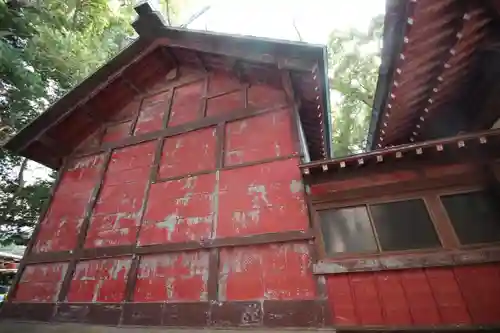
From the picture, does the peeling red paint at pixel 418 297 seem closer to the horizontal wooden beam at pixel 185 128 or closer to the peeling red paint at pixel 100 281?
the horizontal wooden beam at pixel 185 128

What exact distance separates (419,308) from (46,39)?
1332 centimetres

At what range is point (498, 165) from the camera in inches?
156

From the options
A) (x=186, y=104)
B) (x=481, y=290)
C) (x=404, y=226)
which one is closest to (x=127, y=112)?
(x=186, y=104)

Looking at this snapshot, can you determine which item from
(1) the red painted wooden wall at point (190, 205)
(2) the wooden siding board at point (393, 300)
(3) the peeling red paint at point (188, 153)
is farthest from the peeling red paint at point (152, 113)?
(2) the wooden siding board at point (393, 300)

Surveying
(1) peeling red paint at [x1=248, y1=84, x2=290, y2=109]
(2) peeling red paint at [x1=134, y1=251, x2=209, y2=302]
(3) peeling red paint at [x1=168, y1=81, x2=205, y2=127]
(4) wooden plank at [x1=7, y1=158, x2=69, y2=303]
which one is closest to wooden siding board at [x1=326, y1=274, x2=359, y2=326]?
(2) peeling red paint at [x1=134, y1=251, x2=209, y2=302]

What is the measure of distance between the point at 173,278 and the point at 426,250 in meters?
3.94

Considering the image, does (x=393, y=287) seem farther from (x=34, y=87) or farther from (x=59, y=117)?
(x=34, y=87)

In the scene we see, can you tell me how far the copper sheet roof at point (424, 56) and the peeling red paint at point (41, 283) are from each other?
22.9 ft

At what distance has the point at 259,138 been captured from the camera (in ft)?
18.5

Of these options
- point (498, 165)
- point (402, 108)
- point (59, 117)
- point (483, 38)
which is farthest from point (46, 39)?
point (498, 165)

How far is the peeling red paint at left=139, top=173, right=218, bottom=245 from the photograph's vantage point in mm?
5164

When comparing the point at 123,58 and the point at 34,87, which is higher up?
the point at 34,87

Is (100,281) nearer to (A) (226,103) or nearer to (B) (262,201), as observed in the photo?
(B) (262,201)

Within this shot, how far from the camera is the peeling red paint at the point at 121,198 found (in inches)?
227
